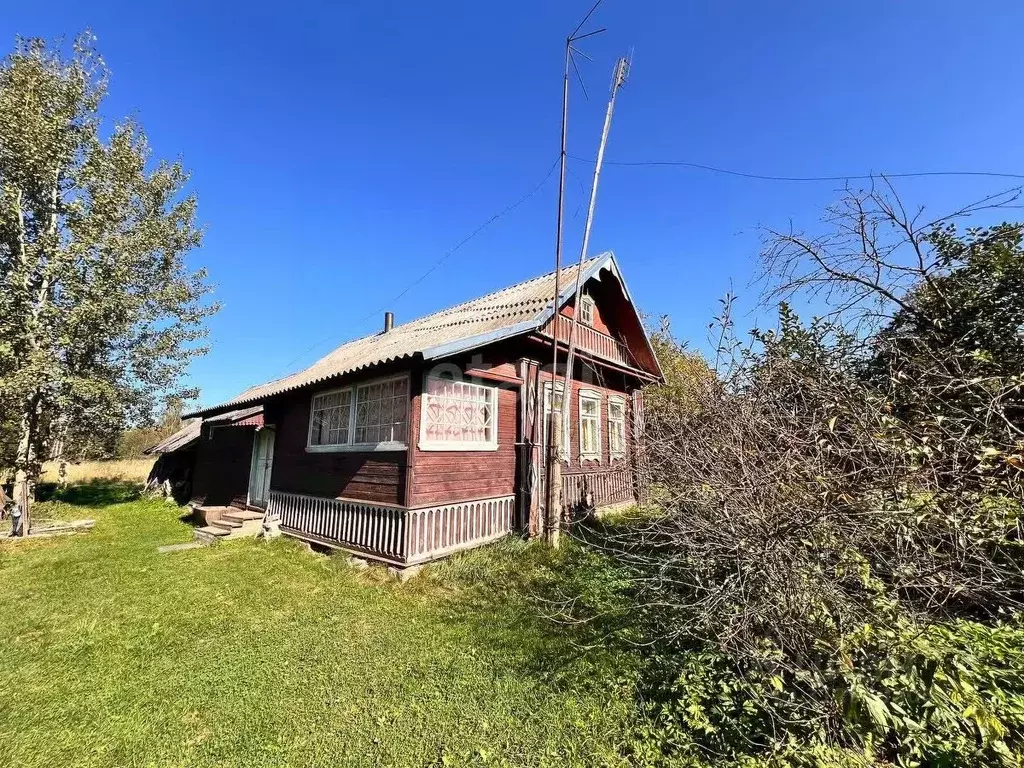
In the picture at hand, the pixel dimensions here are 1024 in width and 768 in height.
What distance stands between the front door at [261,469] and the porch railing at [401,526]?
8.67 ft

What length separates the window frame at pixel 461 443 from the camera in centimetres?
715

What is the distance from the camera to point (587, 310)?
11.7m

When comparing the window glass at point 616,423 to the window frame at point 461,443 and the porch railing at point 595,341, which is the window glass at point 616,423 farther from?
the window frame at point 461,443

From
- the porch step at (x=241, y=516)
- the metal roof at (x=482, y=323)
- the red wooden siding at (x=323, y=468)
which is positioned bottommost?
the porch step at (x=241, y=516)

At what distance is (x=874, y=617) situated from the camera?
2764mm

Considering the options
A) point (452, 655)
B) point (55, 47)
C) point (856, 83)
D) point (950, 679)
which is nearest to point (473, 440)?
point (452, 655)

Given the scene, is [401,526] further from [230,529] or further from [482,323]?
[230,529]

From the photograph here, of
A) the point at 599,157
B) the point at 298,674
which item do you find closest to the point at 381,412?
the point at 298,674

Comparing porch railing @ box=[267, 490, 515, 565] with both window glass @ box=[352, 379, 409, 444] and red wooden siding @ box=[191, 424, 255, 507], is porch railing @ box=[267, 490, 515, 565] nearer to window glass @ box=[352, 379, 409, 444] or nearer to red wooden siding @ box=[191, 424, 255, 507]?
window glass @ box=[352, 379, 409, 444]

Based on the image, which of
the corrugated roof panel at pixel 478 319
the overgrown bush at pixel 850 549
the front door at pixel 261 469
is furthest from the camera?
the front door at pixel 261 469

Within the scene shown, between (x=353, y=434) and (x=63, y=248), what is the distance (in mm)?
8603

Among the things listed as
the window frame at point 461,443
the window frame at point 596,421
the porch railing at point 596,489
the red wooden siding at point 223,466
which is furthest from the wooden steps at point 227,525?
the window frame at point 596,421

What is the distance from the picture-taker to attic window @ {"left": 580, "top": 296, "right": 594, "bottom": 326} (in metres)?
11.4

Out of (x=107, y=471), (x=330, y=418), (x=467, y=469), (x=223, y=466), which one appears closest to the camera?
(x=467, y=469)
